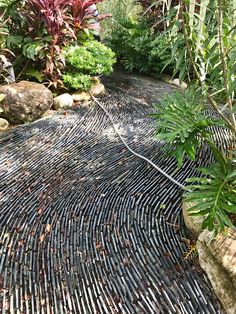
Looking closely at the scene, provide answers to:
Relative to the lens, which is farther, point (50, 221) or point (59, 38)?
point (59, 38)

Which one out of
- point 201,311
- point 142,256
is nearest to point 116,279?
point 142,256

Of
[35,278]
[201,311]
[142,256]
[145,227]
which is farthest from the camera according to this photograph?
[145,227]

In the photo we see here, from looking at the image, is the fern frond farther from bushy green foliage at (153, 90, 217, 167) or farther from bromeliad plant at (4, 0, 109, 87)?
bromeliad plant at (4, 0, 109, 87)

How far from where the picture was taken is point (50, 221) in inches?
75.2

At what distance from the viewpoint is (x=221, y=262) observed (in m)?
1.41

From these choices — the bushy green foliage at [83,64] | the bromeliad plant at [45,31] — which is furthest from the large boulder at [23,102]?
the bushy green foliage at [83,64]

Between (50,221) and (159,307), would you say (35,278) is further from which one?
(159,307)

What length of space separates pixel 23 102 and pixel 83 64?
0.94 meters

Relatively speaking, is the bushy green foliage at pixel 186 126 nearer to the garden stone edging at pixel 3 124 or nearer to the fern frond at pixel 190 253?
the fern frond at pixel 190 253

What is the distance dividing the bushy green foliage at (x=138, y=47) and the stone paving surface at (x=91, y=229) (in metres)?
2.44

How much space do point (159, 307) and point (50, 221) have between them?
820mm

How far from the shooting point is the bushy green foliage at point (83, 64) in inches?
143

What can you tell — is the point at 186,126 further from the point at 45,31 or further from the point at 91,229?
the point at 45,31

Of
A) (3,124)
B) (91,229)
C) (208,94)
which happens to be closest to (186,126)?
(208,94)
